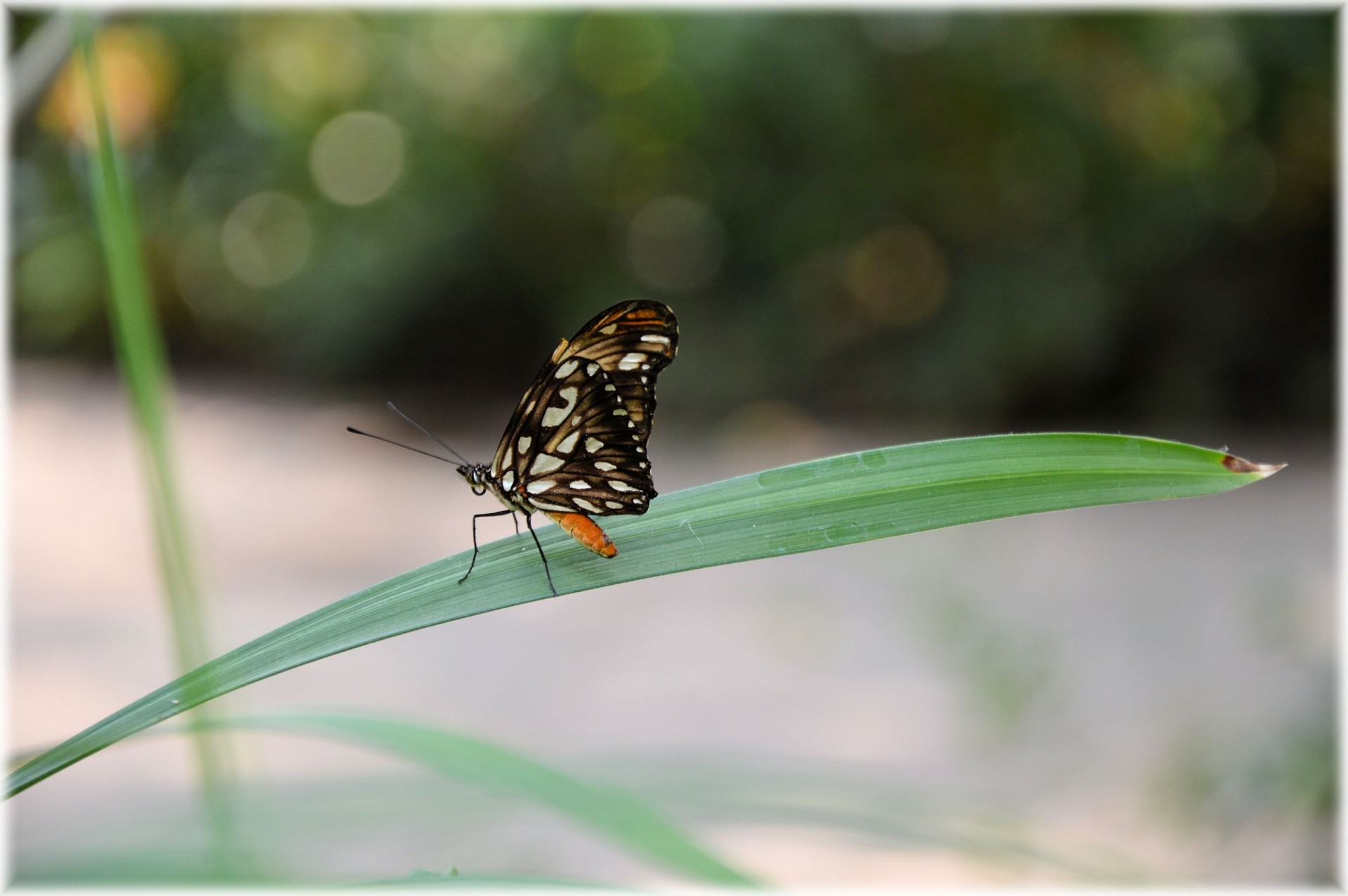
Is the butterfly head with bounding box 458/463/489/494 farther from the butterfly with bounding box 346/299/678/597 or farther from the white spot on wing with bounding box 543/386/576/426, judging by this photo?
the white spot on wing with bounding box 543/386/576/426

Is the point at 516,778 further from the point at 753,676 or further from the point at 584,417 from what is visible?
the point at 753,676

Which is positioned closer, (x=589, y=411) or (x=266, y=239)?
(x=589, y=411)

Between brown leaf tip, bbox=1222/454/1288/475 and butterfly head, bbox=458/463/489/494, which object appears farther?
butterfly head, bbox=458/463/489/494

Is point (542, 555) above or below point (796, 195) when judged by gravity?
below

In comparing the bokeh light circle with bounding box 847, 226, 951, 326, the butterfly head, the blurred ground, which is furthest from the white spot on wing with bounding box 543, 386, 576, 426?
the bokeh light circle with bounding box 847, 226, 951, 326

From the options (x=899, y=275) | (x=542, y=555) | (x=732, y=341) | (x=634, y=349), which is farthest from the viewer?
(x=732, y=341)

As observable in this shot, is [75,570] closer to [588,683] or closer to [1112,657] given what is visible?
[588,683]

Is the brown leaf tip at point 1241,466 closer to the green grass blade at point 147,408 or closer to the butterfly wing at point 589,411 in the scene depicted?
the butterfly wing at point 589,411

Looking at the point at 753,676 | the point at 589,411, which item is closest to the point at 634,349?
the point at 589,411
